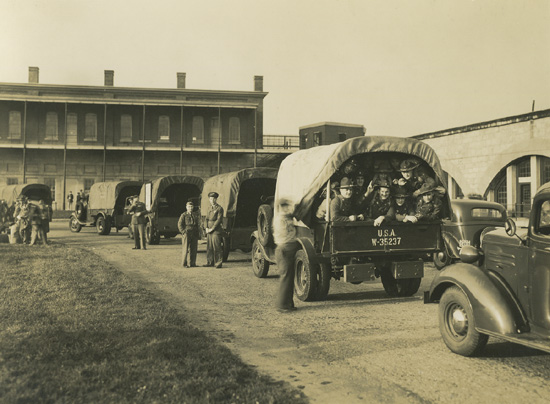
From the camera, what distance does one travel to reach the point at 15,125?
2016 inches

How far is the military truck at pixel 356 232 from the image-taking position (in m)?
8.61

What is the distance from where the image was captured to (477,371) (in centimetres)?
515

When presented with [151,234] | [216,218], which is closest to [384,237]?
[216,218]

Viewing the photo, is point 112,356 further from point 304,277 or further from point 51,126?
point 51,126

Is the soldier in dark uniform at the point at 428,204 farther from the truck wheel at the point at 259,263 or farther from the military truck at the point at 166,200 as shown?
the military truck at the point at 166,200

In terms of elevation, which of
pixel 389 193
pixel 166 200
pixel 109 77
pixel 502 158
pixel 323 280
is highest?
pixel 109 77

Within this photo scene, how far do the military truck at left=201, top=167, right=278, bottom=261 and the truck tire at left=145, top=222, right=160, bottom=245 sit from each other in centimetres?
549

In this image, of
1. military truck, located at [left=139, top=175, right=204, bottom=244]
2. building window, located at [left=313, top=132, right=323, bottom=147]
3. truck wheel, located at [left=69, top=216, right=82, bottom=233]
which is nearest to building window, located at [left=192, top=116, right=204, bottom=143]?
building window, located at [left=313, top=132, right=323, bottom=147]

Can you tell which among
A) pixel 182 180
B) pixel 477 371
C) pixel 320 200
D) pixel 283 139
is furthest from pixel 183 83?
pixel 477 371

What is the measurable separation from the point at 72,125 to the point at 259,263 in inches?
1788

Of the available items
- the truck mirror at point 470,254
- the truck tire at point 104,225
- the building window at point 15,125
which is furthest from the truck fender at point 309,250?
the building window at point 15,125

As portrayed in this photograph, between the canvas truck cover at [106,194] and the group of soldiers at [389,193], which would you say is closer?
the group of soldiers at [389,193]

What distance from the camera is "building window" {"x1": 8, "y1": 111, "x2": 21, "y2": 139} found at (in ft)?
167

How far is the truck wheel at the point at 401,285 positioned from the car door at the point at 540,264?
4.12m
